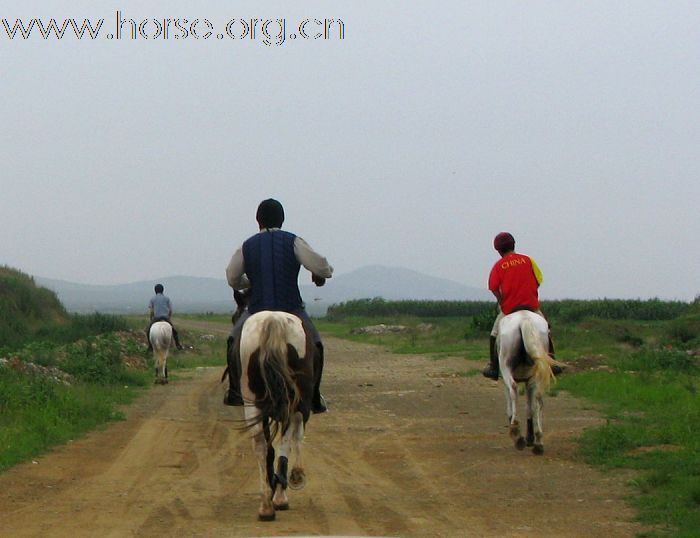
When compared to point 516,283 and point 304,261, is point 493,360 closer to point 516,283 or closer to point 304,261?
point 516,283

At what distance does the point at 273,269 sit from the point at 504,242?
4.85 metres

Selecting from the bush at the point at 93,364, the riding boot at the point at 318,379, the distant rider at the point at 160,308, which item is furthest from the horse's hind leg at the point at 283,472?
the distant rider at the point at 160,308

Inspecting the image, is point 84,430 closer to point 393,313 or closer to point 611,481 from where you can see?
point 611,481

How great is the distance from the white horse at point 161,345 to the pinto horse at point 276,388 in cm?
1430

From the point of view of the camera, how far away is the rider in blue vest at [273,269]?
919 cm

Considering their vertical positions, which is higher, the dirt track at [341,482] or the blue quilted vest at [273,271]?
the blue quilted vest at [273,271]

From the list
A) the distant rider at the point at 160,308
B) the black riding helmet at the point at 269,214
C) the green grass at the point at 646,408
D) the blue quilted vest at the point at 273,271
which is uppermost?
the black riding helmet at the point at 269,214

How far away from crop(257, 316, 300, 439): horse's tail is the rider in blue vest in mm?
384

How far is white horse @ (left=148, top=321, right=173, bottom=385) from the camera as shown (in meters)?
23.0

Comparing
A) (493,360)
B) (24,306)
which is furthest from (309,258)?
(24,306)

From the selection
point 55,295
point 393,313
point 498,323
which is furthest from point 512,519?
point 393,313

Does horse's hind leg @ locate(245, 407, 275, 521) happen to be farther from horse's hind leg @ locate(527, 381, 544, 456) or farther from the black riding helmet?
horse's hind leg @ locate(527, 381, 544, 456)

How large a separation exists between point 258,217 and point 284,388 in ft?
5.08

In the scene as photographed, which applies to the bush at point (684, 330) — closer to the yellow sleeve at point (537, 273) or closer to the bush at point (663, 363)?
the bush at point (663, 363)
